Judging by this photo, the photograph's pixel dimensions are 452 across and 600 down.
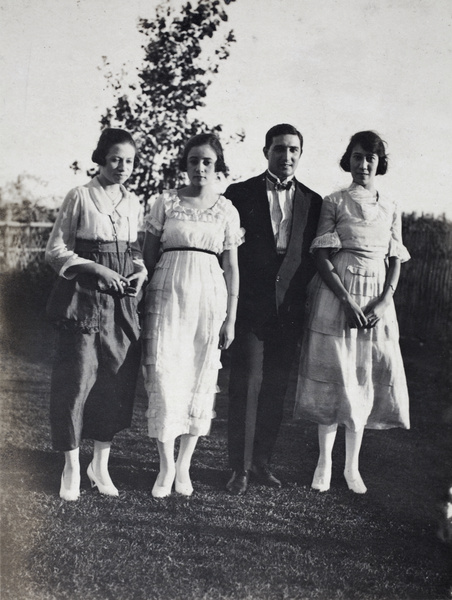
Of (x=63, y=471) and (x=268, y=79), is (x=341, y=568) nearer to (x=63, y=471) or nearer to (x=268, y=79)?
(x=63, y=471)

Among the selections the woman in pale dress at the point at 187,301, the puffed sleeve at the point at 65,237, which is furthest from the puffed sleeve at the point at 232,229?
the puffed sleeve at the point at 65,237

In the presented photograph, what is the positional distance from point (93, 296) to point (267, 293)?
0.98 metres

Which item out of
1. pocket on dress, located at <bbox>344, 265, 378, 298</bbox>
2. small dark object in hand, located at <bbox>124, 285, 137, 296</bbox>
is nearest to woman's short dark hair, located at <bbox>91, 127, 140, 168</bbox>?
small dark object in hand, located at <bbox>124, 285, 137, 296</bbox>

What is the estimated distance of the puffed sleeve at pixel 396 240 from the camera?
361 centimetres

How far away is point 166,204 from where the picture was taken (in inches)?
133

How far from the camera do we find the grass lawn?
9.45 feet

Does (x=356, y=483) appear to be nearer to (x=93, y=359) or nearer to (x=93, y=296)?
(x=93, y=359)

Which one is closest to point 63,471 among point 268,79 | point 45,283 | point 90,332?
point 90,332

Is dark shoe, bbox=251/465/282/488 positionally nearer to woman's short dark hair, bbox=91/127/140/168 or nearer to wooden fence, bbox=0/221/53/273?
wooden fence, bbox=0/221/53/273

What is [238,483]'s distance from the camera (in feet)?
11.6

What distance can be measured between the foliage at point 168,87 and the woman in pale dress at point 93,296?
0.35 metres

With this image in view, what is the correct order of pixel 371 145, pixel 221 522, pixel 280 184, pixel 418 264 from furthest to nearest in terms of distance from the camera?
pixel 418 264
pixel 280 184
pixel 371 145
pixel 221 522

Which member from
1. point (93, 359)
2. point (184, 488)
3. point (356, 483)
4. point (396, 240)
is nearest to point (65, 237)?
point (93, 359)

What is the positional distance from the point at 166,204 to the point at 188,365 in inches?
34.5
